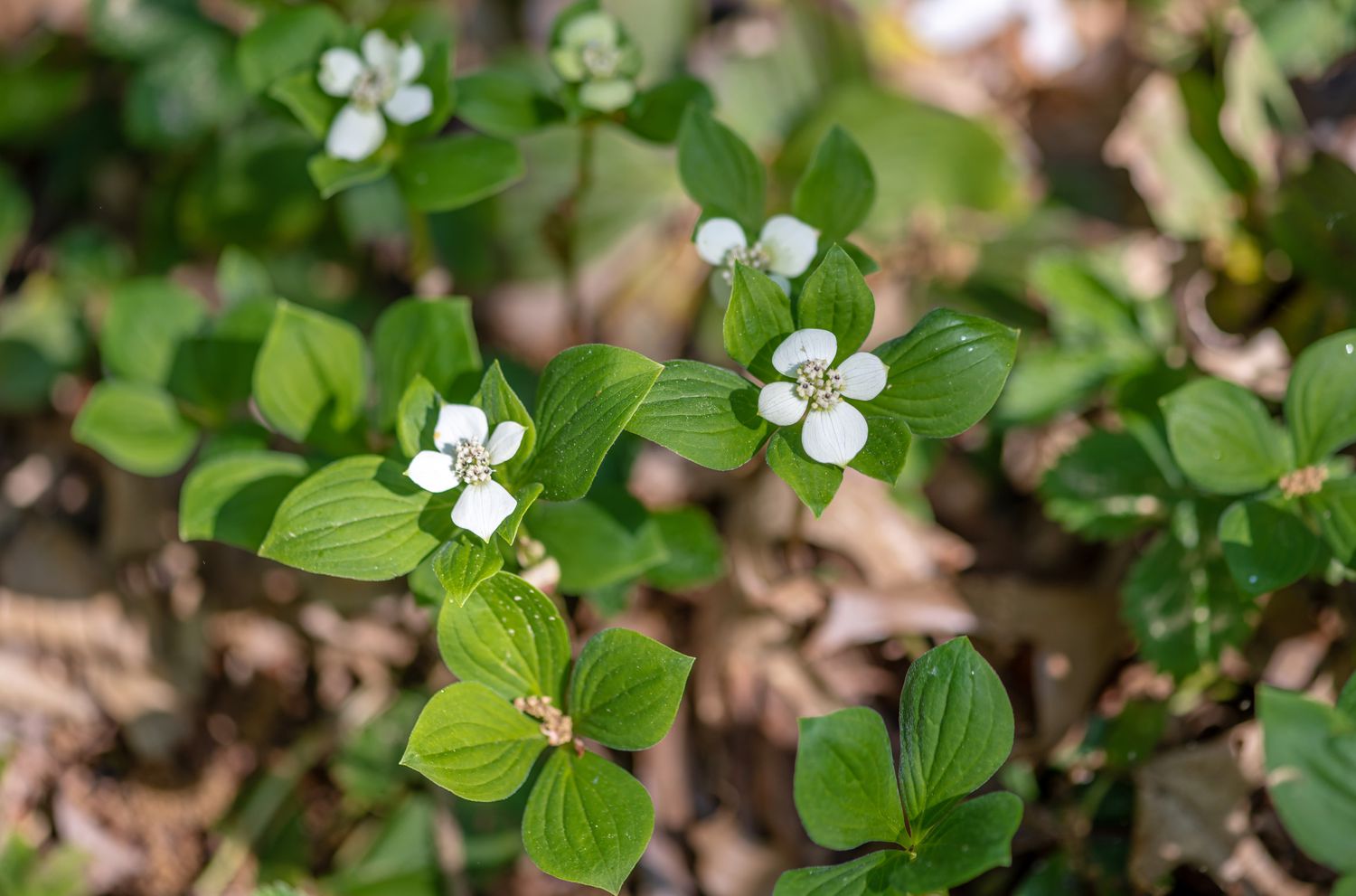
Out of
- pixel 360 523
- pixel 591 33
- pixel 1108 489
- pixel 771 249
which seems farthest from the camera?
pixel 1108 489

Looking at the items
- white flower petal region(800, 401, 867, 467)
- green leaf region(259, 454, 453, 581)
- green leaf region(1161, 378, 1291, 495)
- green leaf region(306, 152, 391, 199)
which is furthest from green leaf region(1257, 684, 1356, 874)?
green leaf region(306, 152, 391, 199)

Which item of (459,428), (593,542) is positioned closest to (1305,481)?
(593,542)

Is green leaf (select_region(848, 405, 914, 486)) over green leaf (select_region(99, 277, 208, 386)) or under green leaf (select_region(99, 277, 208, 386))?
over

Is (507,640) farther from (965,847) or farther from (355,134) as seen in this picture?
(355,134)

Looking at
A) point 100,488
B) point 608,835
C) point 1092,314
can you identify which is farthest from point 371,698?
point 1092,314

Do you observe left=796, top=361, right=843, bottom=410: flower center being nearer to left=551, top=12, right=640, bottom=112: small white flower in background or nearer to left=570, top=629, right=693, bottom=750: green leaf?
left=570, top=629, right=693, bottom=750: green leaf

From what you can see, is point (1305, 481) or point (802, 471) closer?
point (802, 471)
